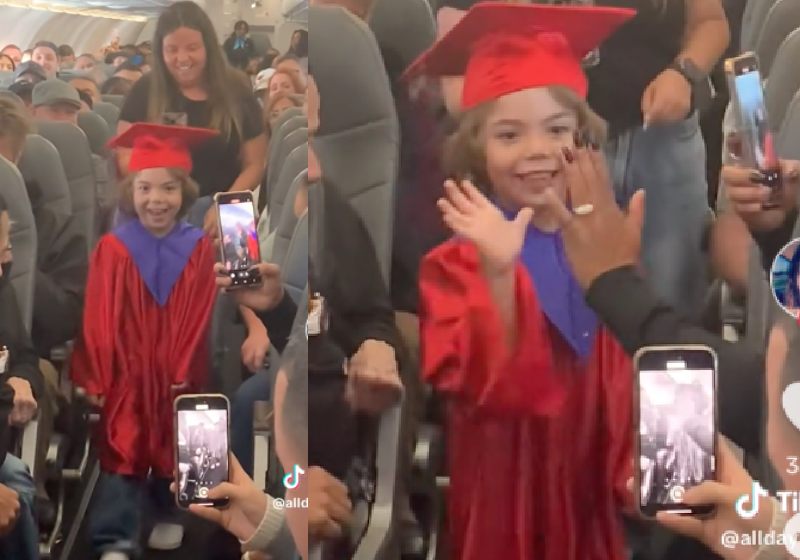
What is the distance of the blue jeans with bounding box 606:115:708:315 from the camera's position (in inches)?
46.5

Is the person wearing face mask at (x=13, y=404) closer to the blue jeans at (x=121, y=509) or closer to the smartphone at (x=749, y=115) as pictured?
the blue jeans at (x=121, y=509)

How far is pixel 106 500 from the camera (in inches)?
50.8

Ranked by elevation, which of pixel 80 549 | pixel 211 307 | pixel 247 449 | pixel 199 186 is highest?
pixel 199 186

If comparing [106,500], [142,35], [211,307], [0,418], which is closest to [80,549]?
[106,500]

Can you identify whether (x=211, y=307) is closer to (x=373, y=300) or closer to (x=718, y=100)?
(x=373, y=300)

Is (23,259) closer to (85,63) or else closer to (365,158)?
(85,63)

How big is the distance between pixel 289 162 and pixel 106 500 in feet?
1.84

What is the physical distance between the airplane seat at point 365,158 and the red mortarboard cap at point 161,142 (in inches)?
7.3

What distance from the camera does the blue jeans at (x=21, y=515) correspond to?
1.28 meters

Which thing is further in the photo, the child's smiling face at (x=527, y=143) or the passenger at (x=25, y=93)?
the passenger at (x=25, y=93)

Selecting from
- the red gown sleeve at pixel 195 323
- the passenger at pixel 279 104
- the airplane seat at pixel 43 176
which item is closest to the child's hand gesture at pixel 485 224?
the passenger at pixel 279 104

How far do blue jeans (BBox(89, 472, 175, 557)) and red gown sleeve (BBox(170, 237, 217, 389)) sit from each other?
0.54 ft
